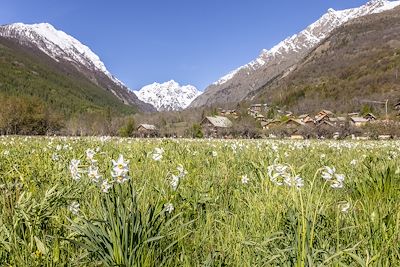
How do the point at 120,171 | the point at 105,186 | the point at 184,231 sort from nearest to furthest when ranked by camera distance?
the point at 120,171
the point at 105,186
the point at 184,231

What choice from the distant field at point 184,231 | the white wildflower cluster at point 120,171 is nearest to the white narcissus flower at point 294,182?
the distant field at point 184,231

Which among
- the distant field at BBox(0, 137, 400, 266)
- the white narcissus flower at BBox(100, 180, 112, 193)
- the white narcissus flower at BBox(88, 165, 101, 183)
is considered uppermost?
the white narcissus flower at BBox(88, 165, 101, 183)

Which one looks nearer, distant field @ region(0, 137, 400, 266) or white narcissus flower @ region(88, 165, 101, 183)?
distant field @ region(0, 137, 400, 266)

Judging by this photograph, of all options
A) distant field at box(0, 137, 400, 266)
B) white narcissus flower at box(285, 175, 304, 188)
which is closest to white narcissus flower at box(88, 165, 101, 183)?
distant field at box(0, 137, 400, 266)

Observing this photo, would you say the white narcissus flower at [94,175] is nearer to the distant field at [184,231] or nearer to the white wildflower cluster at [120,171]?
the distant field at [184,231]

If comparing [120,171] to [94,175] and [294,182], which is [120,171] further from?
[294,182]

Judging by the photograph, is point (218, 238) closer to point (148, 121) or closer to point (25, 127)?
point (25, 127)

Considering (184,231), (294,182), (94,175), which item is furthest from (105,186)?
(294,182)

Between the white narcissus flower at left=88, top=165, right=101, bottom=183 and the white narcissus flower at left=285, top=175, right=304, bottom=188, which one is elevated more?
the white narcissus flower at left=88, top=165, right=101, bottom=183

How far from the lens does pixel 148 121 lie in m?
174

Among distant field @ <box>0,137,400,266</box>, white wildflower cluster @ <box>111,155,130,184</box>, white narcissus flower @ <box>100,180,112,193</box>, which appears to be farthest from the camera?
white narcissus flower @ <box>100,180,112,193</box>

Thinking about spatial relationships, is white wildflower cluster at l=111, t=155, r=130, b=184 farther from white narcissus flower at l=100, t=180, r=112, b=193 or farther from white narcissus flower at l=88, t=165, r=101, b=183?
white narcissus flower at l=88, t=165, r=101, b=183

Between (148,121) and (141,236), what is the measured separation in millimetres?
173046

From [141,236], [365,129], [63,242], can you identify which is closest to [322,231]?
[141,236]
